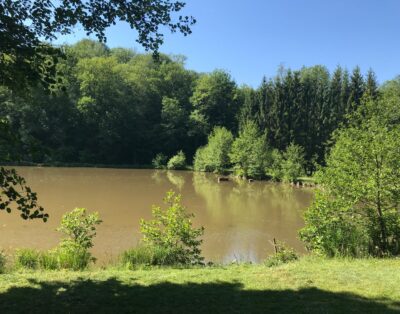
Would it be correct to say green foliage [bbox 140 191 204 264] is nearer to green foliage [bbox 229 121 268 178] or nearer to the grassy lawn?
the grassy lawn

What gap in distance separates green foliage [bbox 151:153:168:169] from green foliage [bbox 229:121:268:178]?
12.4m

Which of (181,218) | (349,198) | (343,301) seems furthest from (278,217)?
(343,301)

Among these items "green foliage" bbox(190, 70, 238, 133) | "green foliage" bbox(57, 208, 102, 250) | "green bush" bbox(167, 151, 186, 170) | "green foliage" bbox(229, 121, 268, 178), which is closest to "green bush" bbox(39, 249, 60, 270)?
"green foliage" bbox(57, 208, 102, 250)

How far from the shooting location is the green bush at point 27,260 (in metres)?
8.67

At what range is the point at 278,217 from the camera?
21.6m

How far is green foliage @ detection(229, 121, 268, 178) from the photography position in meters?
44.5

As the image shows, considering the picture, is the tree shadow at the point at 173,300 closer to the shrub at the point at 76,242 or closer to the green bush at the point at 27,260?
the shrub at the point at 76,242

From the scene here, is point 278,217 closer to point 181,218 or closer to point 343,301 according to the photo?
point 181,218

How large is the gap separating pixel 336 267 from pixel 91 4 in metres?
6.59

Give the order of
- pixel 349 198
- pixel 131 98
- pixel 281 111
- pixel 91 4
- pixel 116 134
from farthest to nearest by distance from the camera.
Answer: pixel 131 98 < pixel 116 134 < pixel 281 111 < pixel 349 198 < pixel 91 4

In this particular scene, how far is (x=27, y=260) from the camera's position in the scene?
8.88m

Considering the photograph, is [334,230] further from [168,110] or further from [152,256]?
[168,110]

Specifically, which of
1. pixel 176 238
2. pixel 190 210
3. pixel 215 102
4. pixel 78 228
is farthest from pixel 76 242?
pixel 215 102

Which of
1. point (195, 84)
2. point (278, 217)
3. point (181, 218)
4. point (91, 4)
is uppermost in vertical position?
point (195, 84)
